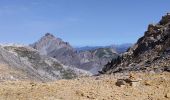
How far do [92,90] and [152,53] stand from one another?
11.6 m

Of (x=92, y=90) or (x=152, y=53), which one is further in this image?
(x=152, y=53)

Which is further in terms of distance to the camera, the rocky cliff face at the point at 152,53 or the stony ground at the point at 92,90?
the rocky cliff face at the point at 152,53

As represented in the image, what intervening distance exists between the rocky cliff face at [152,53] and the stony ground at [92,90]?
11.9ft

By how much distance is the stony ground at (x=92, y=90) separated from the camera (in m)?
18.0

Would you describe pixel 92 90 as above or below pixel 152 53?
below

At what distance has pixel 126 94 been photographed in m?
18.4

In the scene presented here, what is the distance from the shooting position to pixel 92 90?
18672 millimetres

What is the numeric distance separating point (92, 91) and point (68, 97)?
1050 mm

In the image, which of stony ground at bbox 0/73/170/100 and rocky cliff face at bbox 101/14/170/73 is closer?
stony ground at bbox 0/73/170/100

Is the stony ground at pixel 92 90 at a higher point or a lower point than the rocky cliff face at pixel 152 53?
lower

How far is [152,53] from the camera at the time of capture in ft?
97.0

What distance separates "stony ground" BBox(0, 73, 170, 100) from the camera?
18.0m

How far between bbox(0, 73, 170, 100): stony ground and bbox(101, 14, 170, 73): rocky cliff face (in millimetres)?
3616

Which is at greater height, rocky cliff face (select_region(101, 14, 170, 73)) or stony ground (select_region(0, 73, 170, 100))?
rocky cliff face (select_region(101, 14, 170, 73))
